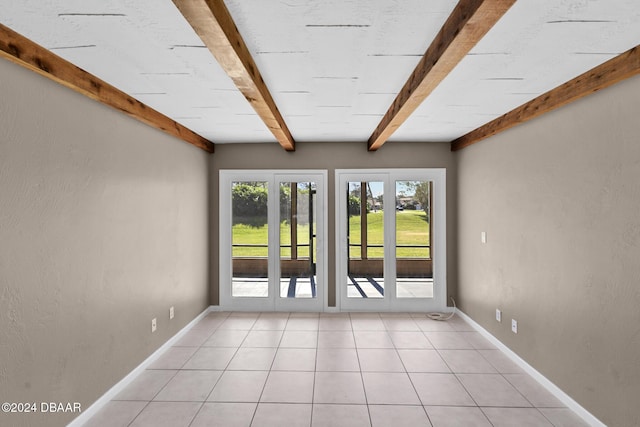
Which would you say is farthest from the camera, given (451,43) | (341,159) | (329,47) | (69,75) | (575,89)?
(341,159)

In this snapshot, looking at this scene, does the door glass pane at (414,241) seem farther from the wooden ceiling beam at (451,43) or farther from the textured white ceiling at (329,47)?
the wooden ceiling beam at (451,43)

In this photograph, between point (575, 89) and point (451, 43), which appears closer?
point (451, 43)

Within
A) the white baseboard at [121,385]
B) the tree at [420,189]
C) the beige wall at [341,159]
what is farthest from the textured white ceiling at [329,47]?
the white baseboard at [121,385]

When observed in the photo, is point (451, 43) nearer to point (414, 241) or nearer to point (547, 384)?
point (547, 384)

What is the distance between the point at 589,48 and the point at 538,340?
2282mm

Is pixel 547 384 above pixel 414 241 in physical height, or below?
below

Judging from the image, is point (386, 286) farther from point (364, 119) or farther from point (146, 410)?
point (146, 410)

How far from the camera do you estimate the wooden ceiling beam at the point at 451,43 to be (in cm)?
136

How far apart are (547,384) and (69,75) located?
4.17m

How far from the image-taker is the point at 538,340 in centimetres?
285

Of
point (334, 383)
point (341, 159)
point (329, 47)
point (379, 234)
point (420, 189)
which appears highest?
point (329, 47)

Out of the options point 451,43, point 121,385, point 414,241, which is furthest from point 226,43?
point 414,241

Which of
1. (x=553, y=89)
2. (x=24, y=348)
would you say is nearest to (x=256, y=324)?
→ (x=24, y=348)

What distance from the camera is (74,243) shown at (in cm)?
221
